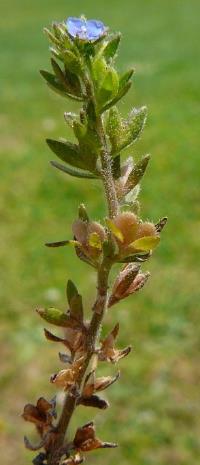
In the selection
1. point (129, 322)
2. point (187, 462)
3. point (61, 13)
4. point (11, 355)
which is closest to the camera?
point (187, 462)

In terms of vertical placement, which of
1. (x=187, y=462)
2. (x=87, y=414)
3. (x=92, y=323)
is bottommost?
(x=92, y=323)

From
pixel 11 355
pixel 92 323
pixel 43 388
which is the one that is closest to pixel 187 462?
pixel 43 388

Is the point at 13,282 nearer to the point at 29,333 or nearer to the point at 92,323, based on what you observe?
the point at 29,333

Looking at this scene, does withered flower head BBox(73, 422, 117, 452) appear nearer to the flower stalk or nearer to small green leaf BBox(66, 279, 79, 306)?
the flower stalk

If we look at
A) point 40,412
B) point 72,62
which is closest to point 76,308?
point 40,412

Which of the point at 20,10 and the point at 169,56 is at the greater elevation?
the point at 20,10

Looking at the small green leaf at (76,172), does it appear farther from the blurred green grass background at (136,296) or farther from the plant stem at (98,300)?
the blurred green grass background at (136,296)

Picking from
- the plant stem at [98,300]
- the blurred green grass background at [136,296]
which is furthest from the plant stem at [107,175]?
the blurred green grass background at [136,296]
